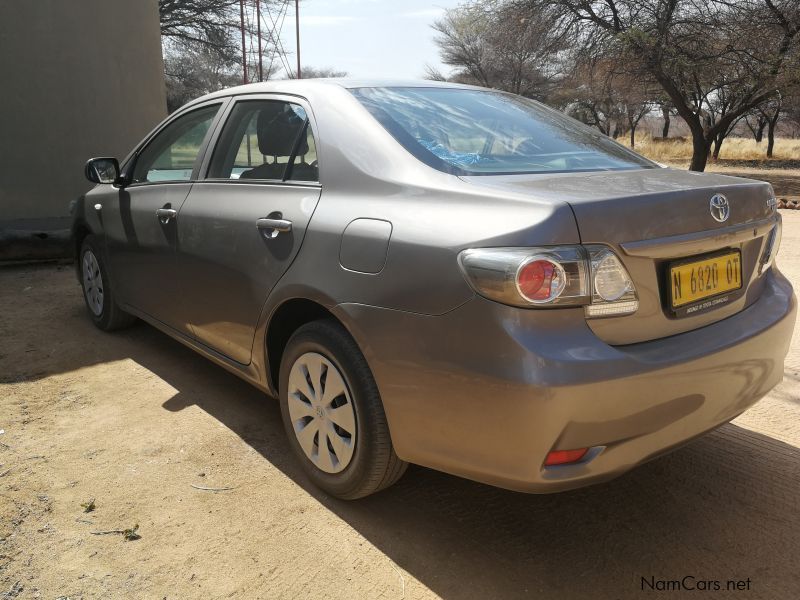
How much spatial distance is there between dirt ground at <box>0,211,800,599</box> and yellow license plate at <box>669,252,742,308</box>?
0.90 metres

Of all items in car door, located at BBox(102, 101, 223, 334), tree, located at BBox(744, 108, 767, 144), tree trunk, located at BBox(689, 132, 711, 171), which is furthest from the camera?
tree, located at BBox(744, 108, 767, 144)

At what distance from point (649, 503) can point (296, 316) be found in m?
1.57

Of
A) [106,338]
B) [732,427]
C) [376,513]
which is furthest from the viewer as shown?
[106,338]

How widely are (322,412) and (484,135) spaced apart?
1.27m

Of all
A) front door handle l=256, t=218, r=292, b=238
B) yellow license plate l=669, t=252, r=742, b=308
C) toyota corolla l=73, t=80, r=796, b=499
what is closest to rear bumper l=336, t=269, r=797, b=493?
toyota corolla l=73, t=80, r=796, b=499

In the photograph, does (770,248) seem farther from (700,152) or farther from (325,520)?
(700,152)

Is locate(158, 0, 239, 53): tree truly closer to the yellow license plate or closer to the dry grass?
the dry grass

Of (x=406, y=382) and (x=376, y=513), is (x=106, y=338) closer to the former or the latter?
(x=376, y=513)

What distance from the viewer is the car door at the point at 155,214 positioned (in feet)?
11.7

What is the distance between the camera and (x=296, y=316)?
2.82 m

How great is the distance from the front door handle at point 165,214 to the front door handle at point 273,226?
847mm

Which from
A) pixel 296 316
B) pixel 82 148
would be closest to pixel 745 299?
pixel 296 316

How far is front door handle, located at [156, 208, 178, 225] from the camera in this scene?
138 inches

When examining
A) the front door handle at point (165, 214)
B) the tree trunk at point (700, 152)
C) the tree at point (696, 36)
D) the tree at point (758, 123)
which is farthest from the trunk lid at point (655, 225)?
the tree at point (758, 123)
